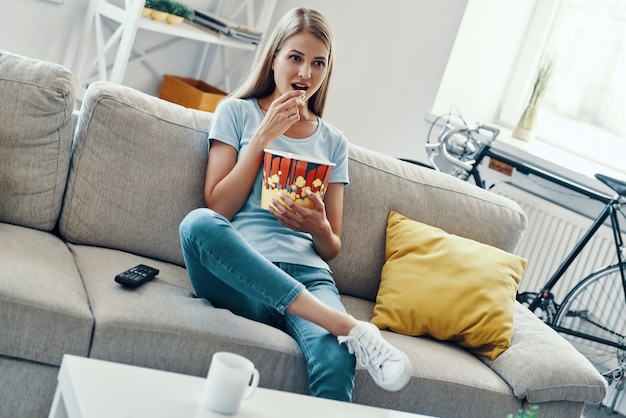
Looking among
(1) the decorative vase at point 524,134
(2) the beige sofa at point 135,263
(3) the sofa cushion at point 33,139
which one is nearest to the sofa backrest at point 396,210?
(2) the beige sofa at point 135,263

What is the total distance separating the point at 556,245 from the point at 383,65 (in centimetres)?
124

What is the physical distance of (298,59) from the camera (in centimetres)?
221

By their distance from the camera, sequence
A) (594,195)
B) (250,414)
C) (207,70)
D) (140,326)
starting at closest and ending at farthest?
(250,414)
(140,326)
(594,195)
(207,70)

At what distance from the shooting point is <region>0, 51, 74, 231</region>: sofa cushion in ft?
6.64

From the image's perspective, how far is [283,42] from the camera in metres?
2.24

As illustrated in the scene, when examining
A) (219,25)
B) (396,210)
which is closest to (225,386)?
(396,210)

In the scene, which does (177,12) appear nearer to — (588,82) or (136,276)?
(588,82)

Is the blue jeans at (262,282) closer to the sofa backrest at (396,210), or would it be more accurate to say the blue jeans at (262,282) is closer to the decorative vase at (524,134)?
the sofa backrest at (396,210)

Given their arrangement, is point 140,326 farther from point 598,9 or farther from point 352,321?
point 598,9

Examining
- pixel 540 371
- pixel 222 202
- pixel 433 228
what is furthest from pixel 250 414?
pixel 433 228

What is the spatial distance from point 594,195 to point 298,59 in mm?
1511

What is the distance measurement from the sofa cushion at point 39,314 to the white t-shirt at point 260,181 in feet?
1.52

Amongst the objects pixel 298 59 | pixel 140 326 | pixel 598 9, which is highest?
pixel 598 9

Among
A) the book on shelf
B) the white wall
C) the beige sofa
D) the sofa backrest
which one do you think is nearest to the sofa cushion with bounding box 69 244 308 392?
the beige sofa
